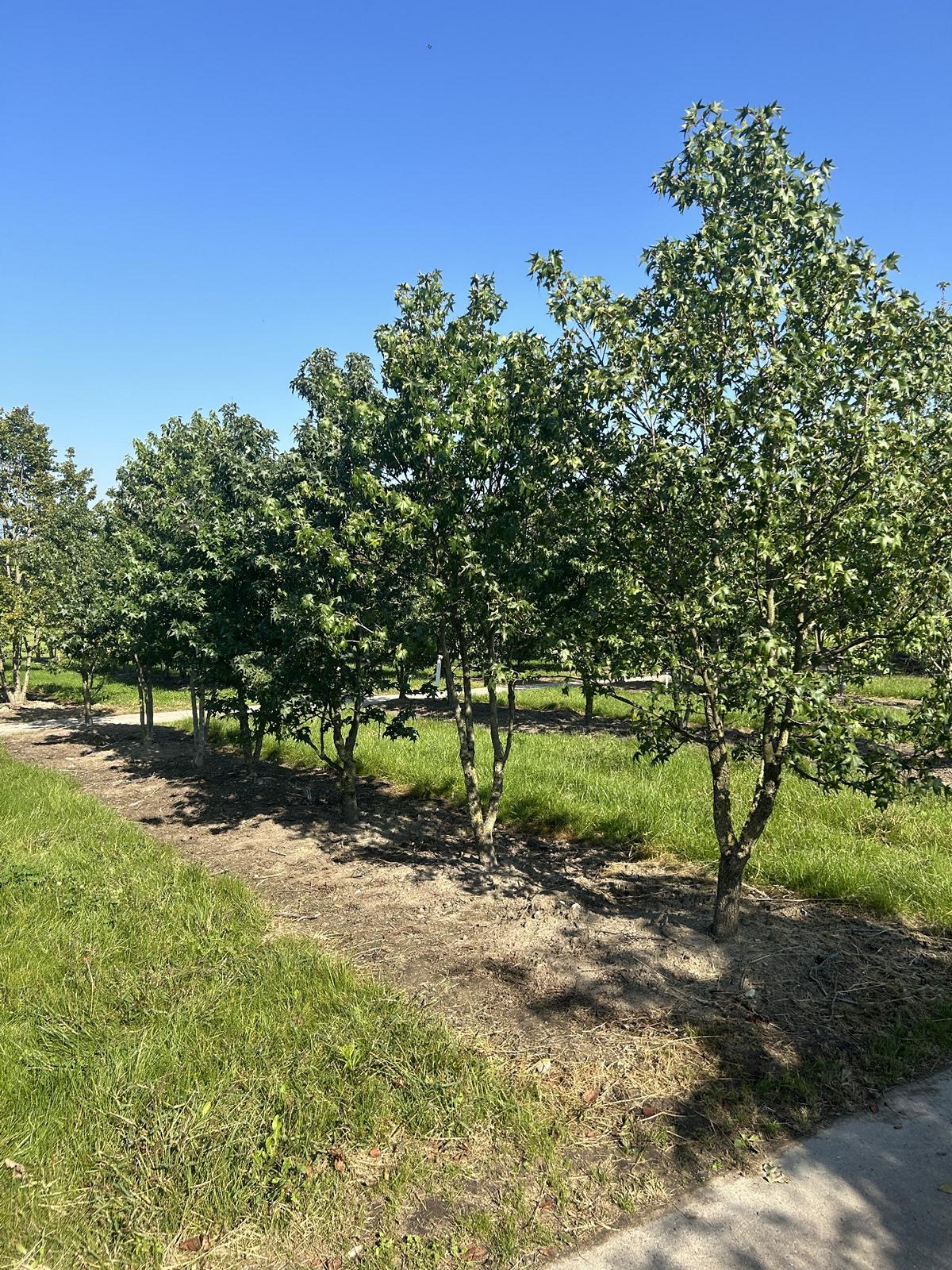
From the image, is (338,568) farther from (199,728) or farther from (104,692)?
(104,692)

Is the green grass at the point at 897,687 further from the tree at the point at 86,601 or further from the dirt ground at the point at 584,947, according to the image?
the tree at the point at 86,601

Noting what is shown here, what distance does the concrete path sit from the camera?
330 centimetres

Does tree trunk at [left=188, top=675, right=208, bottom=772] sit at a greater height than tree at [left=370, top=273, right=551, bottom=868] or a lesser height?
lesser

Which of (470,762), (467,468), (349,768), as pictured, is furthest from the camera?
(349,768)

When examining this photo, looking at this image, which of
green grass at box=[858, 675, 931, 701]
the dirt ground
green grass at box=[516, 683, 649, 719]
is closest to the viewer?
the dirt ground

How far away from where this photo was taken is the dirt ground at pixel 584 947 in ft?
16.7

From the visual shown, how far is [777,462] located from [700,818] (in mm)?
5276

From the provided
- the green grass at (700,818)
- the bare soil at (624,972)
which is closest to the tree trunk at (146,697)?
the green grass at (700,818)

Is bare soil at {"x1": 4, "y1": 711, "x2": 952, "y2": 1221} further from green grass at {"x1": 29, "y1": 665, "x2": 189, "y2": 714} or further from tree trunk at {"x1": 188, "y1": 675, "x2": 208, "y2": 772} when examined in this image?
green grass at {"x1": 29, "y1": 665, "x2": 189, "y2": 714}

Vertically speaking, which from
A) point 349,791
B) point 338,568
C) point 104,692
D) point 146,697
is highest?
point 338,568

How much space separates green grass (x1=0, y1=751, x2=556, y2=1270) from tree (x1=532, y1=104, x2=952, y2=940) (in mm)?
3168

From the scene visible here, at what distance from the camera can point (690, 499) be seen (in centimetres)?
580

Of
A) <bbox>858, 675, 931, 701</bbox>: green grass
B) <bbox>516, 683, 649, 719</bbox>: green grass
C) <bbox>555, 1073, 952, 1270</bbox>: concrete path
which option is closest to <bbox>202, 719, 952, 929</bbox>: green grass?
<bbox>555, 1073, 952, 1270</bbox>: concrete path

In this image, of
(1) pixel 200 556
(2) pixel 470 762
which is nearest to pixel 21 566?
(1) pixel 200 556
